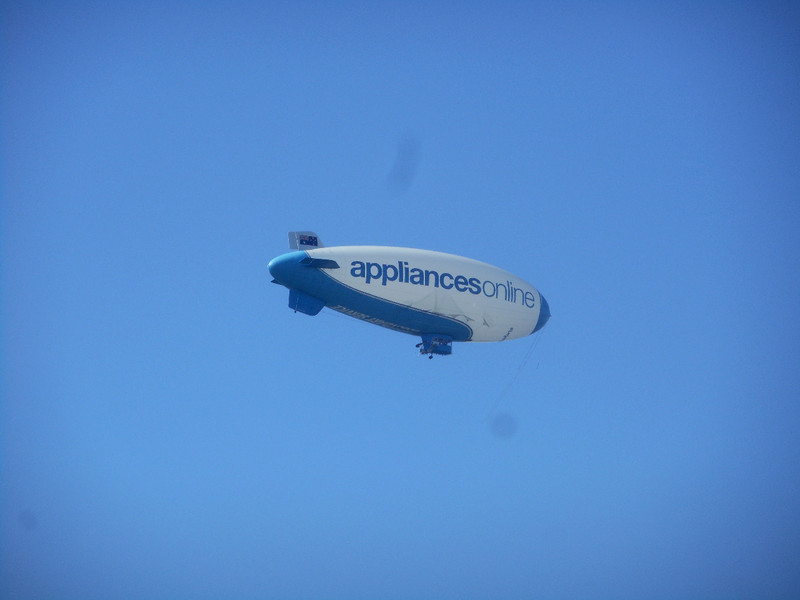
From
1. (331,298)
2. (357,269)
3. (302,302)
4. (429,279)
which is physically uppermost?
(429,279)

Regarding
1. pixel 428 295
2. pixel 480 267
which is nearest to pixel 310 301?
pixel 428 295

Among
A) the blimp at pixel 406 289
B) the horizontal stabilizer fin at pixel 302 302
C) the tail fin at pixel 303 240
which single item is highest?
the tail fin at pixel 303 240

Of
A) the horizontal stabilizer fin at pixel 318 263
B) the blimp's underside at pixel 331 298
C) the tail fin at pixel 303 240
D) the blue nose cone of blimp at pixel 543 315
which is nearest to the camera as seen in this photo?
the horizontal stabilizer fin at pixel 318 263

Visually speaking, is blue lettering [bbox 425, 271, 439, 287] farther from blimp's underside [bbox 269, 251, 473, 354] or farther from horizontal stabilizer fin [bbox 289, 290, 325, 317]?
horizontal stabilizer fin [bbox 289, 290, 325, 317]

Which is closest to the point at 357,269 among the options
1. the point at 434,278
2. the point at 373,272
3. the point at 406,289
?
the point at 373,272

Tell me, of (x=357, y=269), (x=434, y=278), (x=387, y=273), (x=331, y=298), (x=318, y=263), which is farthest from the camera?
(x=434, y=278)

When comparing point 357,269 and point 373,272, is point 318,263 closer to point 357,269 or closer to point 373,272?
point 357,269

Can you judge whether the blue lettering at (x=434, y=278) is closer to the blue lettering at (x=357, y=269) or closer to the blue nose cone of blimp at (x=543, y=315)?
the blue lettering at (x=357, y=269)

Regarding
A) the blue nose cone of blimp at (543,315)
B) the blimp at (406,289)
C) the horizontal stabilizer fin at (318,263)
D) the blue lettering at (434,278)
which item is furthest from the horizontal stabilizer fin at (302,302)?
the blue nose cone of blimp at (543,315)
